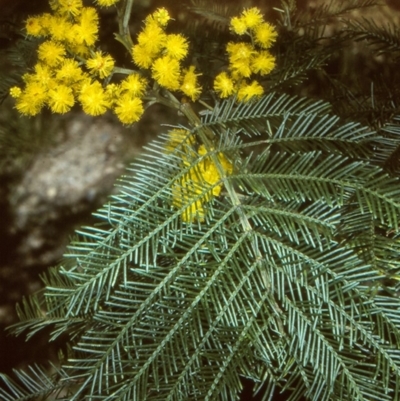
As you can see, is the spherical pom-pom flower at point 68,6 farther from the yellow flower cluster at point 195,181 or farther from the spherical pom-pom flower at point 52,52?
the yellow flower cluster at point 195,181

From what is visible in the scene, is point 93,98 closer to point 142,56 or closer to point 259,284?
point 142,56

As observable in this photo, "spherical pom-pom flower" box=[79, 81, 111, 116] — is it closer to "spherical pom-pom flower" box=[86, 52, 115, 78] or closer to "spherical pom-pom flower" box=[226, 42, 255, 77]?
"spherical pom-pom flower" box=[86, 52, 115, 78]

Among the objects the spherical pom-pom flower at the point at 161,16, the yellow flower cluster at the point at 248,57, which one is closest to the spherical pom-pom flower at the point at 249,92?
the yellow flower cluster at the point at 248,57

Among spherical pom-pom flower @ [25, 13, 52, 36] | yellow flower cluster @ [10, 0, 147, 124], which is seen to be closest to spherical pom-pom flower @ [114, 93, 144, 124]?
yellow flower cluster @ [10, 0, 147, 124]

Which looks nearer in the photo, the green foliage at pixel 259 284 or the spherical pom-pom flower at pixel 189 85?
the green foliage at pixel 259 284

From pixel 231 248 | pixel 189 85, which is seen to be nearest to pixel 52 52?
pixel 189 85

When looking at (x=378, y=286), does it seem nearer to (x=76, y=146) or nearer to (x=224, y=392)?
(x=224, y=392)
